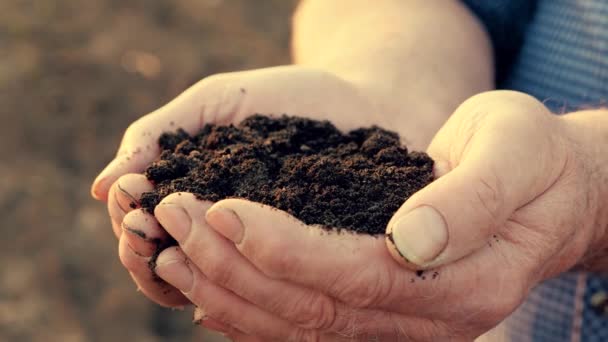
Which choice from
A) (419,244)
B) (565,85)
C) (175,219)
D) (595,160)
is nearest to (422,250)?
(419,244)

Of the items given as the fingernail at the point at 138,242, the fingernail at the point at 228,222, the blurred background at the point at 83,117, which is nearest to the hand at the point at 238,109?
the fingernail at the point at 138,242

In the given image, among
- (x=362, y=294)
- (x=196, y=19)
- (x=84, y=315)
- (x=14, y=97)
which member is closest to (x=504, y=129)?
(x=362, y=294)

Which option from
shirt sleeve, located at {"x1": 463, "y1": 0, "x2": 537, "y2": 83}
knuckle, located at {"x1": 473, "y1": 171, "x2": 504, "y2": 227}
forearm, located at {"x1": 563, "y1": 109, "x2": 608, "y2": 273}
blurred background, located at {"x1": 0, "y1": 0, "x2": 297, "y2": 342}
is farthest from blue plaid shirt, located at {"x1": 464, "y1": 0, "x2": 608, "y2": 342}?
blurred background, located at {"x1": 0, "y1": 0, "x2": 297, "y2": 342}

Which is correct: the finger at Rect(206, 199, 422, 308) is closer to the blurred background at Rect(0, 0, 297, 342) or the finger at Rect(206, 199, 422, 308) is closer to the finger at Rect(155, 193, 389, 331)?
the finger at Rect(155, 193, 389, 331)

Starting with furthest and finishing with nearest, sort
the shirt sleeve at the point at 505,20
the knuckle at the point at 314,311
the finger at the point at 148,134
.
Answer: the shirt sleeve at the point at 505,20 < the finger at the point at 148,134 < the knuckle at the point at 314,311

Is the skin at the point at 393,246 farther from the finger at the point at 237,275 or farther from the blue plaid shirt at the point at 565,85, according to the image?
the blue plaid shirt at the point at 565,85

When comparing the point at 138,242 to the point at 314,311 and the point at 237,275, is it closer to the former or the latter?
the point at 237,275

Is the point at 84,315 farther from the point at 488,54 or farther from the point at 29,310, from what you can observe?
the point at 488,54
